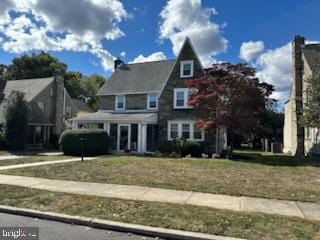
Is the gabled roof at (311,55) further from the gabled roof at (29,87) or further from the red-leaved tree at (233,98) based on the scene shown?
the gabled roof at (29,87)

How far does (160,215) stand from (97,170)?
286 inches

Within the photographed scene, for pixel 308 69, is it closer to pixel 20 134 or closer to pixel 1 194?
pixel 1 194

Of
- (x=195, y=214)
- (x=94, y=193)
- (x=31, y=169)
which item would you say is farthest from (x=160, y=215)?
(x=31, y=169)

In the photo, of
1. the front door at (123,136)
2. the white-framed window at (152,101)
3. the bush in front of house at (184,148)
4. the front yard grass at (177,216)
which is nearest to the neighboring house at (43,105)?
the front door at (123,136)

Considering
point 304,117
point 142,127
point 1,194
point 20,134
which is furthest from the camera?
point 20,134

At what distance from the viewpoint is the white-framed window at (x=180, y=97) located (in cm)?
2506

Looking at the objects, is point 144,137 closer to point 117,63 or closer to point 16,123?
point 16,123

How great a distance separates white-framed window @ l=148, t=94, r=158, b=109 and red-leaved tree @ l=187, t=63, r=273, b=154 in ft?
20.6

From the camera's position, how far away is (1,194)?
28.8 feet

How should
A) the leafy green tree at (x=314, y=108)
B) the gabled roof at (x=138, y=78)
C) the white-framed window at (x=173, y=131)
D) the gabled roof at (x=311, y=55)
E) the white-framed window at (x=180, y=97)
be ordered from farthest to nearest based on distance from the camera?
the gabled roof at (x=138, y=78), the white-framed window at (x=173, y=131), the white-framed window at (x=180, y=97), the gabled roof at (x=311, y=55), the leafy green tree at (x=314, y=108)

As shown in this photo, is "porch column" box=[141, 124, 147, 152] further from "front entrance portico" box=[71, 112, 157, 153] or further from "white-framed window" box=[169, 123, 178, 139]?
"white-framed window" box=[169, 123, 178, 139]

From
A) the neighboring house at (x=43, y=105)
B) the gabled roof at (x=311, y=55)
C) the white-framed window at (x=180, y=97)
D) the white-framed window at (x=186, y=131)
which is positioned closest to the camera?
the gabled roof at (x=311, y=55)

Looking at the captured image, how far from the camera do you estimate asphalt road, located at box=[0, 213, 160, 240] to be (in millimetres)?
5770

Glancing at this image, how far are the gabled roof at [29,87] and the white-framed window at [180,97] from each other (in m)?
15.8
